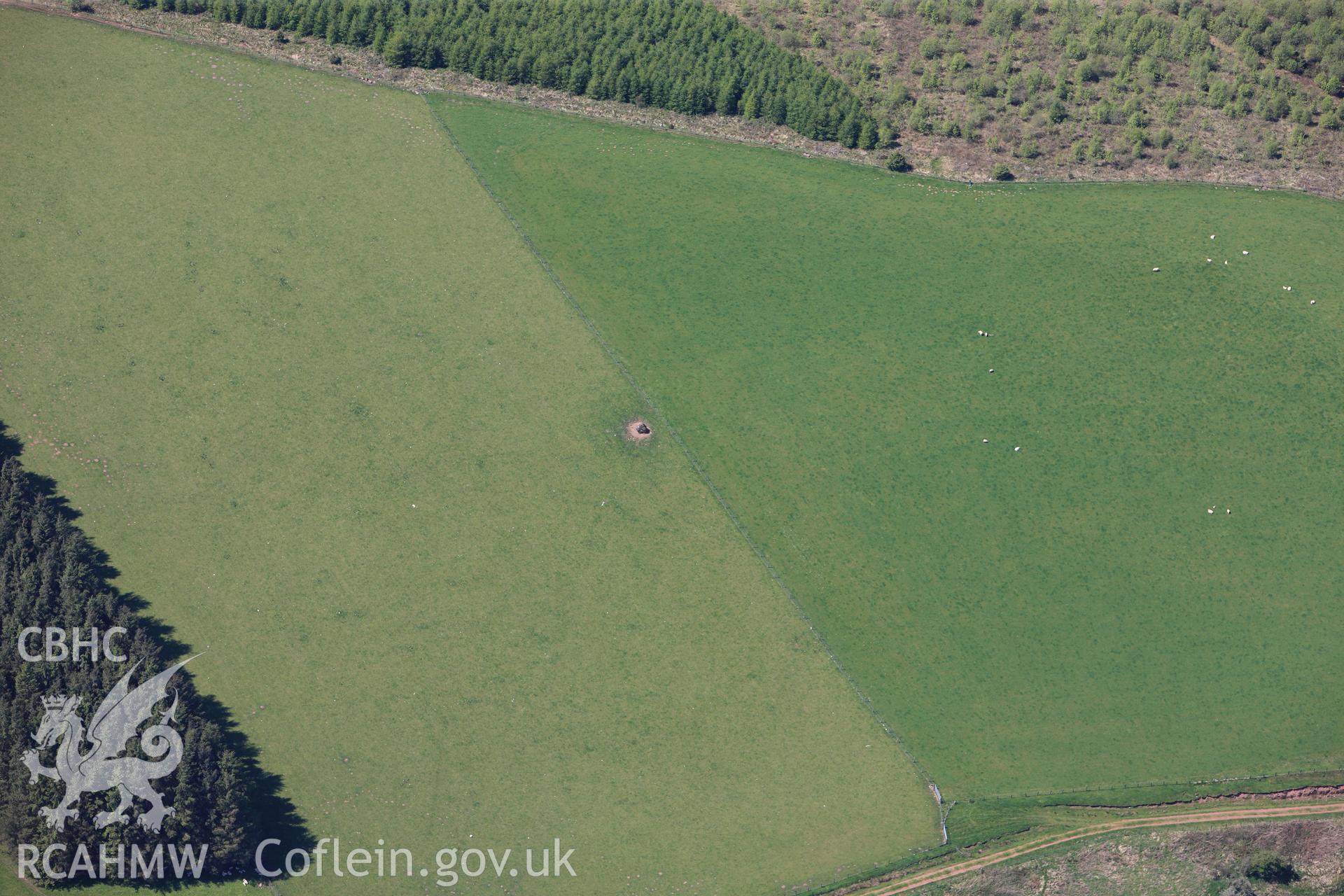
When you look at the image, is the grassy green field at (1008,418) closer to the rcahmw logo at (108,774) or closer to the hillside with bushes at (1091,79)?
the hillside with bushes at (1091,79)

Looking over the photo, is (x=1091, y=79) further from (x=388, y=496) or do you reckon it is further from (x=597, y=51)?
(x=388, y=496)

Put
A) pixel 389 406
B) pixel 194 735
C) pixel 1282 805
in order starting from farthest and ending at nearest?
pixel 389 406
pixel 1282 805
pixel 194 735

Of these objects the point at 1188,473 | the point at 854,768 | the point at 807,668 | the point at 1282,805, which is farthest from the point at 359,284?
the point at 1282,805

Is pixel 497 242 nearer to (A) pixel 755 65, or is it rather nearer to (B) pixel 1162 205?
(A) pixel 755 65

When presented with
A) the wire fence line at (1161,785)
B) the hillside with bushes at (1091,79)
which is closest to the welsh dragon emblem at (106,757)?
the wire fence line at (1161,785)

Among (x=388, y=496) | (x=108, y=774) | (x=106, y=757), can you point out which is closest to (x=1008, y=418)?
(x=388, y=496)

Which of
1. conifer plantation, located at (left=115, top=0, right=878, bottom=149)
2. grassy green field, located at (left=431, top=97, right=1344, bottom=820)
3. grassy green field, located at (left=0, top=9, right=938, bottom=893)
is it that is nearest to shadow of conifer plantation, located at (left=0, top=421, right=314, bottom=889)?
grassy green field, located at (left=0, top=9, right=938, bottom=893)

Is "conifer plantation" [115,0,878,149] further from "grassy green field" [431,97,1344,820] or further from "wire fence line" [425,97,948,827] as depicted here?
"wire fence line" [425,97,948,827]
